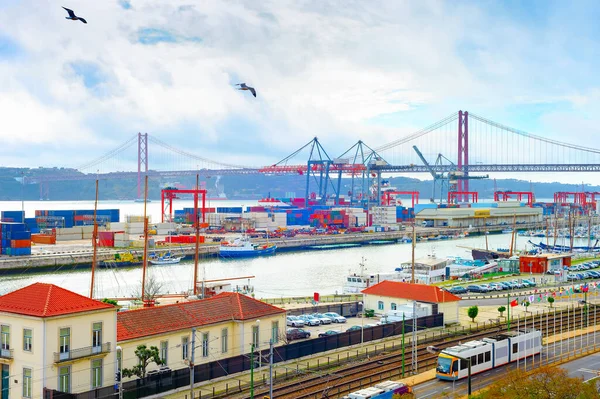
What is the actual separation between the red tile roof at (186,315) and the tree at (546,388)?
485 cm

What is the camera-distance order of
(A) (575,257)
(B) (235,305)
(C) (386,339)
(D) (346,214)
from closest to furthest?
(B) (235,305) → (C) (386,339) → (A) (575,257) → (D) (346,214)

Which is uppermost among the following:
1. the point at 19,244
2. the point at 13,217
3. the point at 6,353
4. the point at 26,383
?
the point at 13,217

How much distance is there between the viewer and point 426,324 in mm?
14492

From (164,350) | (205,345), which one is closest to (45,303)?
(164,350)

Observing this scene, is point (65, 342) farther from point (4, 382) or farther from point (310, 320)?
point (310, 320)

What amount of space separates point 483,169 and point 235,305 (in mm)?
68149

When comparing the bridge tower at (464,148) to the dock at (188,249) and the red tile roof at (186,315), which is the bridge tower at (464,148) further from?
the red tile roof at (186,315)

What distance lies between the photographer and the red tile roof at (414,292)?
15.3m

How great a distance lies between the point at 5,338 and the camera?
9219mm

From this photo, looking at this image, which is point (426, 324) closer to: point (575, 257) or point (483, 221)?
point (575, 257)

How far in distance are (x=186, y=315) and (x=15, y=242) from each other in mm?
22877

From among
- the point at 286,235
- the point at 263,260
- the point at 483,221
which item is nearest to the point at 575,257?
the point at 263,260

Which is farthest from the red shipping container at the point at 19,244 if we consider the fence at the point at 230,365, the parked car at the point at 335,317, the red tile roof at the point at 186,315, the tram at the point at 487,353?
the tram at the point at 487,353

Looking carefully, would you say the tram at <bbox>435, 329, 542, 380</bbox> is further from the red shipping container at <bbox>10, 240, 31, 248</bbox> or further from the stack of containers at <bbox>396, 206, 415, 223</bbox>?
the stack of containers at <bbox>396, 206, 415, 223</bbox>
